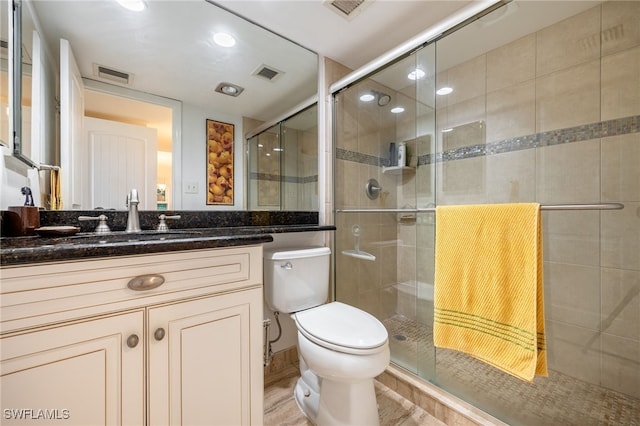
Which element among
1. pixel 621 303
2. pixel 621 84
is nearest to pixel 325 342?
pixel 621 303

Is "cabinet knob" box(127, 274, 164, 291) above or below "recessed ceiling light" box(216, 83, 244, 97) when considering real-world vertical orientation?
below

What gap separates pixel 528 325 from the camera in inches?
37.1

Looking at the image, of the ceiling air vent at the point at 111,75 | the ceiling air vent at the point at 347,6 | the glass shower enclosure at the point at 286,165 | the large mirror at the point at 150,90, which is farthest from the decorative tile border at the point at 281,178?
the ceiling air vent at the point at 347,6

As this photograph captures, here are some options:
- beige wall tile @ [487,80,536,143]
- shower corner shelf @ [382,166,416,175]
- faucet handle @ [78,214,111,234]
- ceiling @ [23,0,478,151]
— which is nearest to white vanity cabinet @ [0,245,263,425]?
faucet handle @ [78,214,111,234]

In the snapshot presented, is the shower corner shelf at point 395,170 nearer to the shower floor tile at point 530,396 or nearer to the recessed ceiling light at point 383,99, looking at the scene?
the recessed ceiling light at point 383,99

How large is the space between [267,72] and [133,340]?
5.31 ft

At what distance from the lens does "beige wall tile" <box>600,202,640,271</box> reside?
1297 millimetres

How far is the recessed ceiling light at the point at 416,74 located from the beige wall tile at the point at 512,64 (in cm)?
58

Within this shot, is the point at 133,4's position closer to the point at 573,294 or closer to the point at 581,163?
the point at 581,163

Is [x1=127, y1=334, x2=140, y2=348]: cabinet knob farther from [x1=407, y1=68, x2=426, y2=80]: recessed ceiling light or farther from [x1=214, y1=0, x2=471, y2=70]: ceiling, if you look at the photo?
[x1=407, y1=68, x2=426, y2=80]: recessed ceiling light

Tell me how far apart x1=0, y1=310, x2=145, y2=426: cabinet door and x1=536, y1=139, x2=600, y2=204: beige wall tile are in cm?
209

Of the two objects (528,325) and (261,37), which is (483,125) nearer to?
(528,325)

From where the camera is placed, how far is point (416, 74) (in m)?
1.63

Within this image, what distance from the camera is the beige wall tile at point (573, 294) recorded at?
142cm
